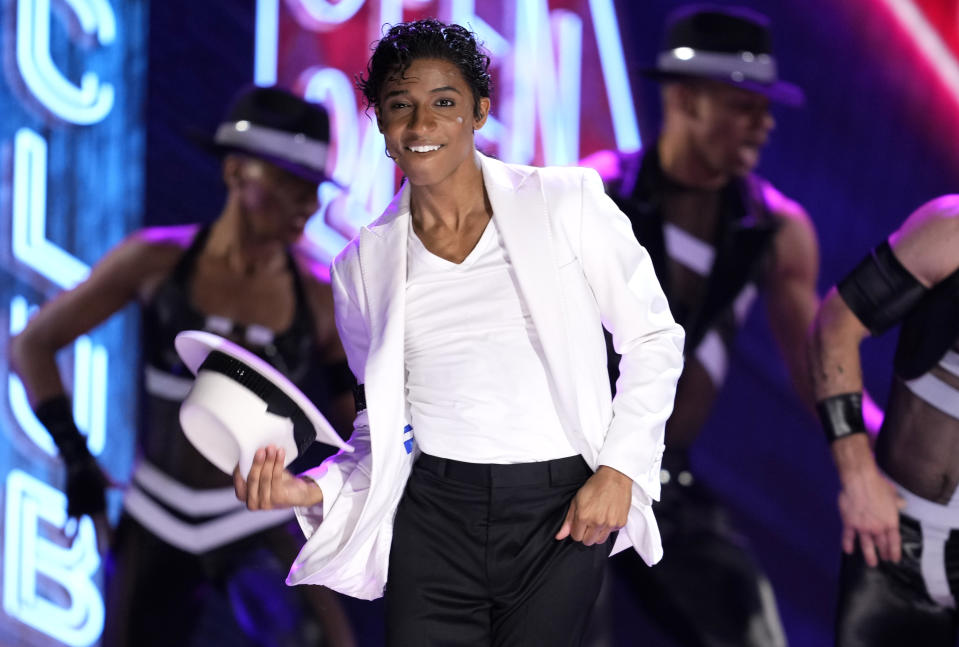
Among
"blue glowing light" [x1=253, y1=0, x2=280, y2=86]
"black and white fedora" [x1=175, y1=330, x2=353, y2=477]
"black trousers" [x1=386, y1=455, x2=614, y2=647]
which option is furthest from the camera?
"blue glowing light" [x1=253, y1=0, x2=280, y2=86]

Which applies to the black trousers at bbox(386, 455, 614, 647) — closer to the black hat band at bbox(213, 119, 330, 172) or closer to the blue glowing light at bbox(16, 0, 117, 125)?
the black hat band at bbox(213, 119, 330, 172)

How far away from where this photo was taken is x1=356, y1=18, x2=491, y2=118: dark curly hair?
2.27 meters

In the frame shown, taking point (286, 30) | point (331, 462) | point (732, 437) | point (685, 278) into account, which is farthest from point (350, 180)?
point (331, 462)

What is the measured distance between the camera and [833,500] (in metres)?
4.74

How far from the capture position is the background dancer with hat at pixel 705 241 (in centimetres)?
397

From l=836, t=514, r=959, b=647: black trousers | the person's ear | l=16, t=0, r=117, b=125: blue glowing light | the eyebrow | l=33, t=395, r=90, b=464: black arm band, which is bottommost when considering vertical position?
l=33, t=395, r=90, b=464: black arm band

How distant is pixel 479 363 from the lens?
7.34 feet

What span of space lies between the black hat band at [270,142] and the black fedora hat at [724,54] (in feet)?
4.04

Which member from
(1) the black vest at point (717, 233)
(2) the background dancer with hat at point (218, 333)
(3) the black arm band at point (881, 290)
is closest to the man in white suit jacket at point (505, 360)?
(3) the black arm band at point (881, 290)

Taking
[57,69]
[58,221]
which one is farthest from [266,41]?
[58,221]

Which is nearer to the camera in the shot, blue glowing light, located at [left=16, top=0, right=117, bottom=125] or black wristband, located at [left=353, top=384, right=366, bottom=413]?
black wristband, located at [left=353, top=384, right=366, bottom=413]

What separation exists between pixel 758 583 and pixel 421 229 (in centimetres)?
219

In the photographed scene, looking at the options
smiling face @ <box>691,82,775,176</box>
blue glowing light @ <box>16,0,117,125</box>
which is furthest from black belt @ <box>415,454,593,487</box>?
blue glowing light @ <box>16,0,117,125</box>

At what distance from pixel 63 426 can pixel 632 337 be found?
2.23 m
